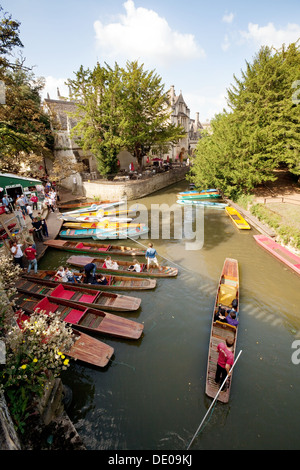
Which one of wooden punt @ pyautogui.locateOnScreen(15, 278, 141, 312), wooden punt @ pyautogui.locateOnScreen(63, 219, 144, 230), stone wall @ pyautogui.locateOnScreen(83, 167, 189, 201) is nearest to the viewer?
wooden punt @ pyautogui.locateOnScreen(15, 278, 141, 312)

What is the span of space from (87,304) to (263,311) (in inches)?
319

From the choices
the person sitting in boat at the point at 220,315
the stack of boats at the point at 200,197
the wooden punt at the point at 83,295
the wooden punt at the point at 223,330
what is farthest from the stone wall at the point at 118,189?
the person sitting in boat at the point at 220,315

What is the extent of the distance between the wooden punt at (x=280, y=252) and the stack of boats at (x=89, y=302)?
6914mm

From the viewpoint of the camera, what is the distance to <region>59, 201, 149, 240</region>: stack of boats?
1675 centimetres

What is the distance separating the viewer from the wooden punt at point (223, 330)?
632 centimetres

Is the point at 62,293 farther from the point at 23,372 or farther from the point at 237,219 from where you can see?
the point at 237,219

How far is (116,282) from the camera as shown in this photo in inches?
447

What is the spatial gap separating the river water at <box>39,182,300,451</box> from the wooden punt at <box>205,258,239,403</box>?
1.53ft

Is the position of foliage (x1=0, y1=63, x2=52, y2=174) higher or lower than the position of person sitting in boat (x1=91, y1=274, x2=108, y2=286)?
higher

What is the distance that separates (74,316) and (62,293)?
5.76ft

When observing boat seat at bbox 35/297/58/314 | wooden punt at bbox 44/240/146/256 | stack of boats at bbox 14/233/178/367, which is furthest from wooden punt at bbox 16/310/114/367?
wooden punt at bbox 44/240/146/256

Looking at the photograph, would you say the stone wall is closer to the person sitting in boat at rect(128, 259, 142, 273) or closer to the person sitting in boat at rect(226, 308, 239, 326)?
the person sitting in boat at rect(128, 259, 142, 273)

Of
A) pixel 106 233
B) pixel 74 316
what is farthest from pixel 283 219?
pixel 74 316
